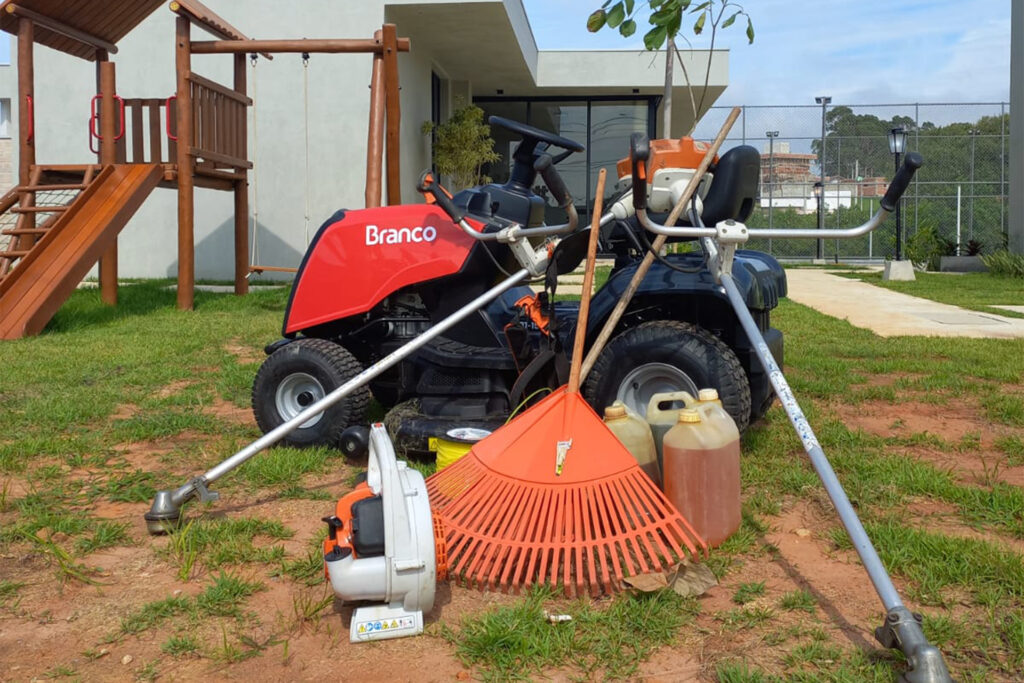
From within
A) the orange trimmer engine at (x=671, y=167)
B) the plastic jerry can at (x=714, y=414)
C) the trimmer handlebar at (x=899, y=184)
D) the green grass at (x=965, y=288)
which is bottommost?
the plastic jerry can at (x=714, y=414)

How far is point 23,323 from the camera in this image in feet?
23.0

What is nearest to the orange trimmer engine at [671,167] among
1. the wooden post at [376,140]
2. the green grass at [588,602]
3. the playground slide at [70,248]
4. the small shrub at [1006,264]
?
the green grass at [588,602]

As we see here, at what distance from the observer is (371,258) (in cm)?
366

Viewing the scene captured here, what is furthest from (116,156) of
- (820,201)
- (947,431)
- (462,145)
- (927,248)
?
(820,201)

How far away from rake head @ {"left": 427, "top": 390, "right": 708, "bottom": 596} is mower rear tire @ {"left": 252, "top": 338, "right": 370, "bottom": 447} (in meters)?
1.12

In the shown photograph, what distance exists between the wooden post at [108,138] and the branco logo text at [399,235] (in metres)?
6.40

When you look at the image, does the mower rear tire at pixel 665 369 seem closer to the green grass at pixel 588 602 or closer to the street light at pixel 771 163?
the green grass at pixel 588 602

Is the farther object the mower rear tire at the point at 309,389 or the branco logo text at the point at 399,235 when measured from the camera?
the mower rear tire at the point at 309,389

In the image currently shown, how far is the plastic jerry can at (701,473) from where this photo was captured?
265 centimetres

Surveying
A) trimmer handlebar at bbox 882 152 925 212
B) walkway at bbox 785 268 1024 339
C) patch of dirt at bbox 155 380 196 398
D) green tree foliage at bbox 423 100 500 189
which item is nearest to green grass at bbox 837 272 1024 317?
walkway at bbox 785 268 1024 339

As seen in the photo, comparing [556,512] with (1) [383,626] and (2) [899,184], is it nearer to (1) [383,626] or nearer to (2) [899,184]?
(1) [383,626]

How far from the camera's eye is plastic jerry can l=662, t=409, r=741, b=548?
265 cm

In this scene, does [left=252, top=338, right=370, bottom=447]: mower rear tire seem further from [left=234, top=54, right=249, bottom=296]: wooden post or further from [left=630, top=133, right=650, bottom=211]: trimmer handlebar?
[left=234, top=54, right=249, bottom=296]: wooden post

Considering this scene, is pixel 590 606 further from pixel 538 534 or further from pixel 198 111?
pixel 198 111
